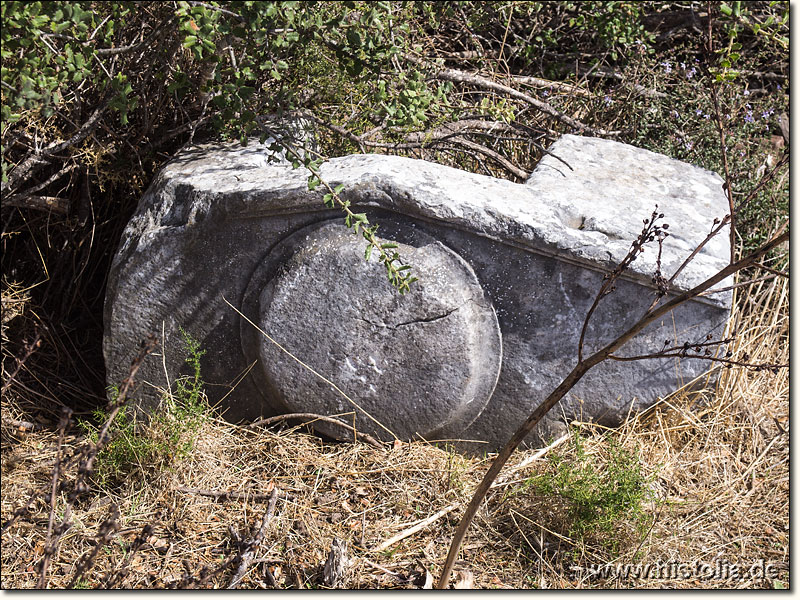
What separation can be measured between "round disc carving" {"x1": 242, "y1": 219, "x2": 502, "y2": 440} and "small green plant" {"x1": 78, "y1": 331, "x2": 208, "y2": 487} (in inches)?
10.6

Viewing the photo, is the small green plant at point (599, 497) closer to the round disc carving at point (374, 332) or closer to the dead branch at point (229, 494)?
the round disc carving at point (374, 332)

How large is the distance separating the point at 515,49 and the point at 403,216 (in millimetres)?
2300

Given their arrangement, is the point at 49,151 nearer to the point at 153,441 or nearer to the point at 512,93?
the point at 153,441

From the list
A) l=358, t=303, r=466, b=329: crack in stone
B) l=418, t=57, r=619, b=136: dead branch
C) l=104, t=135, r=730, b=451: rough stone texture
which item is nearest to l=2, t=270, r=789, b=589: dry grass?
l=104, t=135, r=730, b=451: rough stone texture

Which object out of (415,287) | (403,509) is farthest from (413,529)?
(415,287)

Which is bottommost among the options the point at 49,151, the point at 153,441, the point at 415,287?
the point at 153,441

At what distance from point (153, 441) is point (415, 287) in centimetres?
96

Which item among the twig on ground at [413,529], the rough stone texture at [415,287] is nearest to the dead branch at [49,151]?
the rough stone texture at [415,287]

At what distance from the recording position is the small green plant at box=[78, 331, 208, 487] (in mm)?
2518

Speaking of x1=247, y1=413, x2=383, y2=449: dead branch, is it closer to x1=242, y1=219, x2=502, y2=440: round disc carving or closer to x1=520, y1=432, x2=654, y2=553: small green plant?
x1=242, y1=219, x2=502, y2=440: round disc carving

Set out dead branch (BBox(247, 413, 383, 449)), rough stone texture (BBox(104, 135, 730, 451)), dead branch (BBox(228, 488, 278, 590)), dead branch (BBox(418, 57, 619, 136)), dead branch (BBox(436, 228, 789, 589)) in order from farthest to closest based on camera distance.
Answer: dead branch (BBox(418, 57, 619, 136)), dead branch (BBox(247, 413, 383, 449)), rough stone texture (BBox(104, 135, 730, 451)), dead branch (BBox(228, 488, 278, 590)), dead branch (BBox(436, 228, 789, 589))

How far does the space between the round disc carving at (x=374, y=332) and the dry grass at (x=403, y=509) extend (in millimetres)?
167

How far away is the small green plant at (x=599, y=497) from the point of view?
7.68ft

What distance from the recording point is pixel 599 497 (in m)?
2.35
